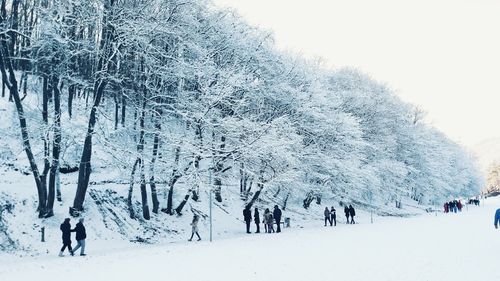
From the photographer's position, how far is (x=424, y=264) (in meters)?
13.9

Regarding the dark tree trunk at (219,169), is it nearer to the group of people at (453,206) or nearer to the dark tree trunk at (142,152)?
the dark tree trunk at (142,152)

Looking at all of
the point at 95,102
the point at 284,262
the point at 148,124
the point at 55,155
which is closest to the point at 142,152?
the point at 148,124

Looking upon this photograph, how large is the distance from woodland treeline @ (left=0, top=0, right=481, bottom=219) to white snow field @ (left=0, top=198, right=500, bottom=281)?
4985mm

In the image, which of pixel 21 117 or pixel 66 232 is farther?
pixel 21 117

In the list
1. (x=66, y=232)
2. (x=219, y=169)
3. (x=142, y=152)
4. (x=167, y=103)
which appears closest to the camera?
(x=66, y=232)

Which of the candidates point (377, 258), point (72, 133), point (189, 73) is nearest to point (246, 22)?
point (189, 73)

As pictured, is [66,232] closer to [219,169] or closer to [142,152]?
[142,152]

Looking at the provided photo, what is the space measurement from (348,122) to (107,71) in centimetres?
2068

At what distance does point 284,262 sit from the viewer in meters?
14.7

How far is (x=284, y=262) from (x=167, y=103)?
43.8ft

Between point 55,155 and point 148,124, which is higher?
point 148,124

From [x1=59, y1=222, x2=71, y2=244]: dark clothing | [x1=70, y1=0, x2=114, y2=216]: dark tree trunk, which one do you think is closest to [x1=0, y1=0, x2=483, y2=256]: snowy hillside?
[x1=70, y1=0, x2=114, y2=216]: dark tree trunk

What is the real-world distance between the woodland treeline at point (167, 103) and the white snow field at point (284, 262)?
498 cm

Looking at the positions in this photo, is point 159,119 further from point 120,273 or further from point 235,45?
point 120,273
